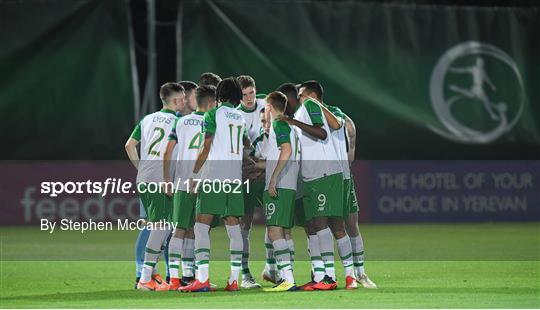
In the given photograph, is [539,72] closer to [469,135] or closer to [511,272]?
[469,135]

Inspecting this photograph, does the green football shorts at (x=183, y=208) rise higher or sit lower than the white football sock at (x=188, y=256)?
higher

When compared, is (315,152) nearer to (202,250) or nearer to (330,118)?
(330,118)

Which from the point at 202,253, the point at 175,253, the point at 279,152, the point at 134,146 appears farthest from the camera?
the point at 134,146

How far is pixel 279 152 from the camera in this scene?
39.6ft

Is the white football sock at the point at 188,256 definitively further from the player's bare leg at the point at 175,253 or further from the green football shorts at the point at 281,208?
the green football shorts at the point at 281,208

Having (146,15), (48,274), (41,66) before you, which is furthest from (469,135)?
(48,274)

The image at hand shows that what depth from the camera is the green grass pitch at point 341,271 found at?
444 inches

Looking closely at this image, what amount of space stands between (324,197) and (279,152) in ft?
2.10

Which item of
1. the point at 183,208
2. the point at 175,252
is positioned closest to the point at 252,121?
the point at 183,208

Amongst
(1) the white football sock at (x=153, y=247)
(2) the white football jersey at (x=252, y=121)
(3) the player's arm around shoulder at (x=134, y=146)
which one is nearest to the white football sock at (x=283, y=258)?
(1) the white football sock at (x=153, y=247)

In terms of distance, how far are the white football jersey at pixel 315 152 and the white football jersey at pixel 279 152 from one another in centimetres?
9

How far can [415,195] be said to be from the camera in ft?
75.6

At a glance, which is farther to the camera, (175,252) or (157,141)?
(157,141)

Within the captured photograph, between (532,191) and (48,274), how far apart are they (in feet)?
38.1
